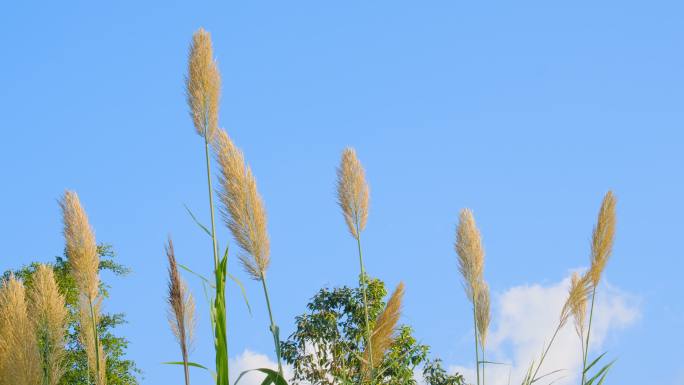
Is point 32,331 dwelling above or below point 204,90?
below

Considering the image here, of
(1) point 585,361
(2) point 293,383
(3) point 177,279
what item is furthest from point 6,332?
(2) point 293,383

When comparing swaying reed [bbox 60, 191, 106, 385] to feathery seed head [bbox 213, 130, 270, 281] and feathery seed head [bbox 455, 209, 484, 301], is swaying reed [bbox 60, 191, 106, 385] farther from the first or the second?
feathery seed head [bbox 455, 209, 484, 301]

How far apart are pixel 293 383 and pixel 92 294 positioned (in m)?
11.8

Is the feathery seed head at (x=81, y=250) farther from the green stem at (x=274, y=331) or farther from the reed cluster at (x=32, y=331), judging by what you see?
the green stem at (x=274, y=331)

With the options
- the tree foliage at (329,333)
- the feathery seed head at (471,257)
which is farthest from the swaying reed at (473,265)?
the tree foliage at (329,333)

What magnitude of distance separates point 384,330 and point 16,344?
1650mm

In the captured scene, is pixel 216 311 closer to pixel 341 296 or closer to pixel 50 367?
pixel 50 367

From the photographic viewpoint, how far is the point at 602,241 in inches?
166

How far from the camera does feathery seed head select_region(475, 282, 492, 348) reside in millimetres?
4098

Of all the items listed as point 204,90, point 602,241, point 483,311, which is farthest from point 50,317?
point 602,241

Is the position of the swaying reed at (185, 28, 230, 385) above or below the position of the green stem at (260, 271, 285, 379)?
above

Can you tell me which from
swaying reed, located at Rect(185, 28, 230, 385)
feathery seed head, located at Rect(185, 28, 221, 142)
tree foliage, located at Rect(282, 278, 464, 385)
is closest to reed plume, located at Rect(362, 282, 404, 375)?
swaying reed, located at Rect(185, 28, 230, 385)

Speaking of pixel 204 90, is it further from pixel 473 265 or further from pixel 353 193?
pixel 473 265

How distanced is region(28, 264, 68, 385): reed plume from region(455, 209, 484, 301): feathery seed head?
80.7 inches
